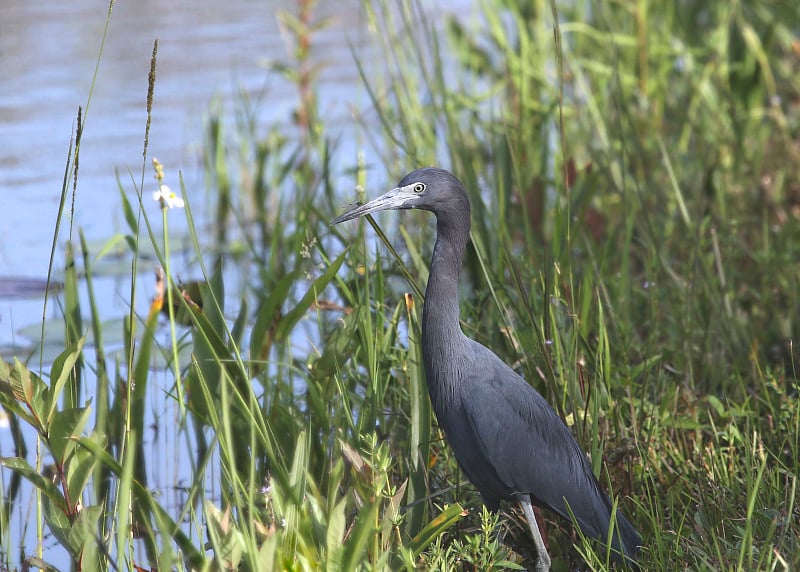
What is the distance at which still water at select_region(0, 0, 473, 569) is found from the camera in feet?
15.0

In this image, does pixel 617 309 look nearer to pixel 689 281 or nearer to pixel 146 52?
pixel 689 281

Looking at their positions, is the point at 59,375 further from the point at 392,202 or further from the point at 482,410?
the point at 482,410

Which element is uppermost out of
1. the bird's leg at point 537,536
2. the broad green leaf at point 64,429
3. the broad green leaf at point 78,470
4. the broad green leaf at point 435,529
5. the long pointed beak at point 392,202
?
the long pointed beak at point 392,202

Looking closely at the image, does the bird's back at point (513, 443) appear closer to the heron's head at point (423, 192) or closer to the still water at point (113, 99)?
the heron's head at point (423, 192)

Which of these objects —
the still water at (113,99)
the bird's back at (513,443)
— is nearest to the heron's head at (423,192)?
the bird's back at (513,443)

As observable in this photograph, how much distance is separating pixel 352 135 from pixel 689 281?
11.5ft

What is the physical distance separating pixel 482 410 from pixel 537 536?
31cm

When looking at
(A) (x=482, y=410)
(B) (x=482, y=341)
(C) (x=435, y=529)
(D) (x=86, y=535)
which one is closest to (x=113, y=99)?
(B) (x=482, y=341)

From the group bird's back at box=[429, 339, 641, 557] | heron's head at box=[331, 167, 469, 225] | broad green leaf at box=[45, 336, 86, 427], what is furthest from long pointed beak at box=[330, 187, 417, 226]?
broad green leaf at box=[45, 336, 86, 427]

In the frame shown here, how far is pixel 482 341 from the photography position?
3.13 meters

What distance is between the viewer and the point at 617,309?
10.8ft

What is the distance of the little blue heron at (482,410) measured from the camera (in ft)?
8.14

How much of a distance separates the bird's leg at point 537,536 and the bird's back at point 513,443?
0.10ft

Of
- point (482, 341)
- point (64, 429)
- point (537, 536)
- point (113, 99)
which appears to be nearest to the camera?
point (64, 429)
